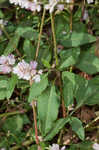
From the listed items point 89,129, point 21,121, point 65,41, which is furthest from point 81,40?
point 21,121

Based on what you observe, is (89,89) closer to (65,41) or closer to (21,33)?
(65,41)

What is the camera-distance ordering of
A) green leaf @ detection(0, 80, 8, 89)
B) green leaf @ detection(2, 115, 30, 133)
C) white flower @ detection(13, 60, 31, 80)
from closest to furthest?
white flower @ detection(13, 60, 31, 80) → green leaf @ detection(0, 80, 8, 89) → green leaf @ detection(2, 115, 30, 133)

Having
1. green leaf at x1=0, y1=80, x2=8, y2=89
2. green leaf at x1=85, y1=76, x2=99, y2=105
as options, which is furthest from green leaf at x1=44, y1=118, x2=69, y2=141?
green leaf at x1=0, y1=80, x2=8, y2=89

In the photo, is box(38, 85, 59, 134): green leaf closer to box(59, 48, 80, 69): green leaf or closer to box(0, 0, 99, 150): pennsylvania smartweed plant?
box(0, 0, 99, 150): pennsylvania smartweed plant

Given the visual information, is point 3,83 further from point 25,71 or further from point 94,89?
point 94,89

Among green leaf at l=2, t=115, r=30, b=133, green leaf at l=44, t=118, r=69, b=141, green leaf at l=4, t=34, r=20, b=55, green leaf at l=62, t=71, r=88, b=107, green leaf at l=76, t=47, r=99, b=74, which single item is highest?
green leaf at l=4, t=34, r=20, b=55

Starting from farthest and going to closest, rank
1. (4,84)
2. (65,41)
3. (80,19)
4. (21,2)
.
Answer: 1. (80,19)
2. (65,41)
3. (4,84)
4. (21,2)
